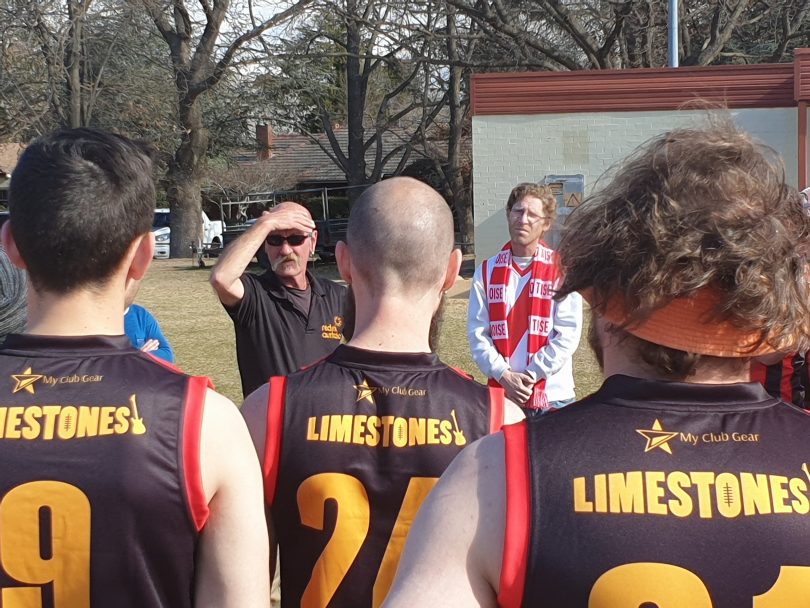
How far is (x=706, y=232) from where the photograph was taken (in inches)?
59.5

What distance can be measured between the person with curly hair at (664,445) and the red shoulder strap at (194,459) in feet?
1.95

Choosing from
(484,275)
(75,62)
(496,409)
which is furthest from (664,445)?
(75,62)

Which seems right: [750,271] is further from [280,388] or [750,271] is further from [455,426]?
[280,388]

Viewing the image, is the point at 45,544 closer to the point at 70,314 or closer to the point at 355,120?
the point at 70,314

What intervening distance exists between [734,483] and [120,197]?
4.49 feet

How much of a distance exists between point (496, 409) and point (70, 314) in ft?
3.84

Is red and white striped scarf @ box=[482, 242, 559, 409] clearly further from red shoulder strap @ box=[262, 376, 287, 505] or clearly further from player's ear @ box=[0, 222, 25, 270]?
player's ear @ box=[0, 222, 25, 270]

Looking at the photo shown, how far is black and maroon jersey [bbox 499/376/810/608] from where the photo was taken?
143 cm

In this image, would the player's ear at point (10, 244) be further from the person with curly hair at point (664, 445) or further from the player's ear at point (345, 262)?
the person with curly hair at point (664, 445)

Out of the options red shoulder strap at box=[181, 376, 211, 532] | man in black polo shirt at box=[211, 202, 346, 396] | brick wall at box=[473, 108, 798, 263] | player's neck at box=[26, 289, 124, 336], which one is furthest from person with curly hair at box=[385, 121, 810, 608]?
brick wall at box=[473, 108, 798, 263]

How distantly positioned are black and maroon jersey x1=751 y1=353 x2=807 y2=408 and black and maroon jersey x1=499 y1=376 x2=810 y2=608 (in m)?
2.41

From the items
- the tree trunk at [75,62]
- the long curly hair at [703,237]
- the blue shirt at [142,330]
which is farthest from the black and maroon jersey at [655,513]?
the tree trunk at [75,62]

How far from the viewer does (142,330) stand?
5008 millimetres

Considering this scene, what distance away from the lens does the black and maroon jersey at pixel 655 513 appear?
143cm
